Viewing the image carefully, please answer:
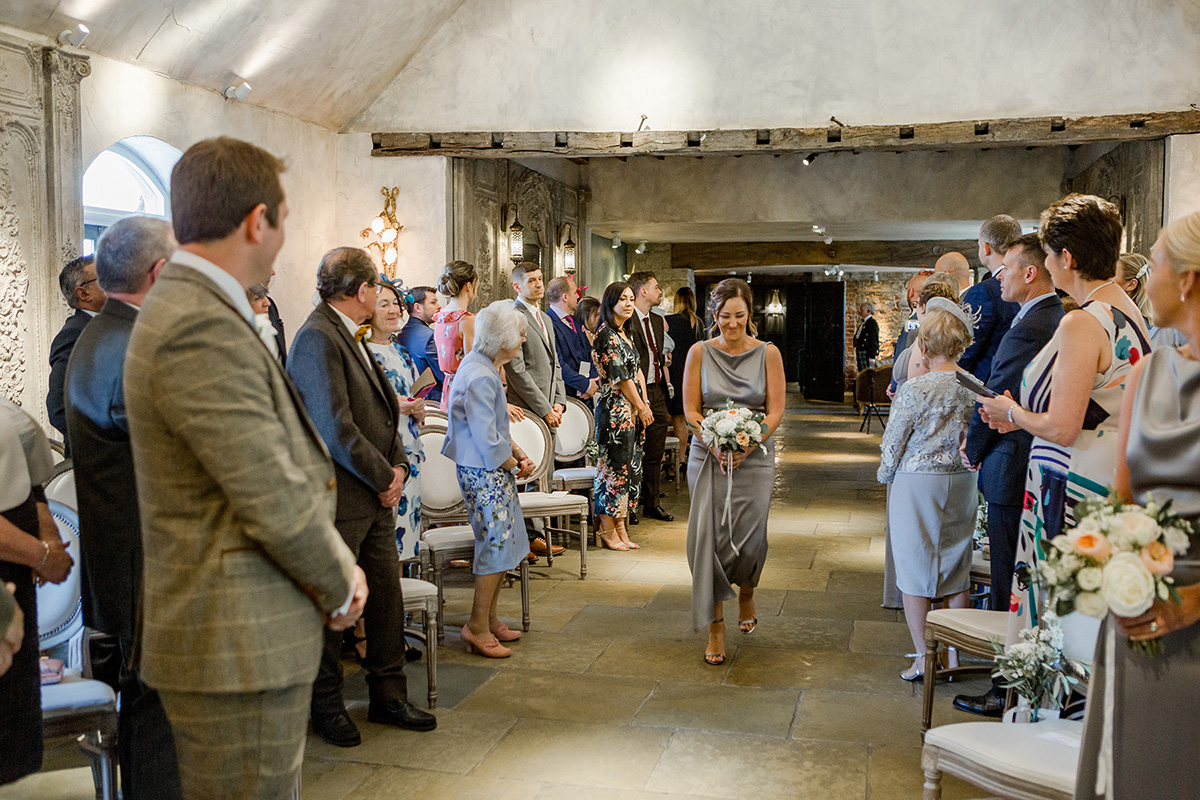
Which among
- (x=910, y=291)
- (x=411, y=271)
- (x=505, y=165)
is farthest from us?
(x=505, y=165)

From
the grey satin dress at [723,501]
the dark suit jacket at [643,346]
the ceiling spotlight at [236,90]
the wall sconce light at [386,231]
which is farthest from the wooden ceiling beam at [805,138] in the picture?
the grey satin dress at [723,501]

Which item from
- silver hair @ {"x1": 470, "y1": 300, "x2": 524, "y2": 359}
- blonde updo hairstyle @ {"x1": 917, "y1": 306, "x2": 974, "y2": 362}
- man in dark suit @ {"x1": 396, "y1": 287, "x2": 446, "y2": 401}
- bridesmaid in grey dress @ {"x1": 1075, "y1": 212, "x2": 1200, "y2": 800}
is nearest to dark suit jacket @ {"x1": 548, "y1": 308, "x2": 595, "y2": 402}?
man in dark suit @ {"x1": 396, "y1": 287, "x2": 446, "y2": 401}

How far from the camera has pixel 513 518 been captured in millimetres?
4723

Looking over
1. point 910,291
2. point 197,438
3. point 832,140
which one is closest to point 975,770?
point 197,438

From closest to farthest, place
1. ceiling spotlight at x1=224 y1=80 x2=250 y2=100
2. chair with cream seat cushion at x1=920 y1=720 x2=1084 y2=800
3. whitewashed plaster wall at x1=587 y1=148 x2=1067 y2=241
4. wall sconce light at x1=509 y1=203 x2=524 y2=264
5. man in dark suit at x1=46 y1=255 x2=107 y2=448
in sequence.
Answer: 1. chair with cream seat cushion at x1=920 y1=720 x2=1084 y2=800
2. man in dark suit at x1=46 y1=255 x2=107 y2=448
3. ceiling spotlight at x1=224 y1=80 x2=250 y2=100
4. wall sconce light at x1=509 y1=203 x2=524 y2=264
5. whitewashed plaster wall at x1=587 y1=148 x2=1067 y2=241

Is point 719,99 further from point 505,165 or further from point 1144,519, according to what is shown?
point 1144,519

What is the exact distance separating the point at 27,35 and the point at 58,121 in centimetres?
47

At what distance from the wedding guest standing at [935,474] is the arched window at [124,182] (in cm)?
519

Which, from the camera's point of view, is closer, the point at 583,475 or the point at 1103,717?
the point at 1103,717

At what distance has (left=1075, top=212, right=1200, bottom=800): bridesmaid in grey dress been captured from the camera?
78.0 inches

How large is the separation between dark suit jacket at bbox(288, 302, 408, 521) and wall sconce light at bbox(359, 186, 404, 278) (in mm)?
6041

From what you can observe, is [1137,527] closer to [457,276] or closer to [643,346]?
[457,276]

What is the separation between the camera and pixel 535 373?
22.0ft

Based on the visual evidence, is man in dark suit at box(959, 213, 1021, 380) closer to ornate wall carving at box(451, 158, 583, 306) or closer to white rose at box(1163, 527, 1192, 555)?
white rose at box(1163, 527, 1192, 555)
